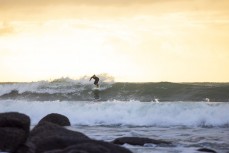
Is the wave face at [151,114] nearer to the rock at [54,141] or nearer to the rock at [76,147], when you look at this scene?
the rock at [54,141]

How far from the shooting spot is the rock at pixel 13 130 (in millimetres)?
10617

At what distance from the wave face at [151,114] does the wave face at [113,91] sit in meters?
7.07

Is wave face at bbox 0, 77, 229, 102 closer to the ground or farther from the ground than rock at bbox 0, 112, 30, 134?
farther from the ground

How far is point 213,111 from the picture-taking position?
63.9ft

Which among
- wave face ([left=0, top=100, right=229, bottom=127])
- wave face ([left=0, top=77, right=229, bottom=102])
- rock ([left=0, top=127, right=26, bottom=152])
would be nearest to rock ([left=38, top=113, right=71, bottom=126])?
wave face ([left=0, top=100, right=229, bottom=127])

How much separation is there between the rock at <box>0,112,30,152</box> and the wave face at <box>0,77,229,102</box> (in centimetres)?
1774

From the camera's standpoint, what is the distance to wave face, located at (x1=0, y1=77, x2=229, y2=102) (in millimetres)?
29094

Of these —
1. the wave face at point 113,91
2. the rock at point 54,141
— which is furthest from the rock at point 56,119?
the wave face at point 113,91

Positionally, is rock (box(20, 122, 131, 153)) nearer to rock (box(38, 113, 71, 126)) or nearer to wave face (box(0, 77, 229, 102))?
rock (box(38, 113, 71, 126))

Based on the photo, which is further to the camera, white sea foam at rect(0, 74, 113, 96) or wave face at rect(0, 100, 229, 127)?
white sea foam at rect(0, 74, 113, 96)

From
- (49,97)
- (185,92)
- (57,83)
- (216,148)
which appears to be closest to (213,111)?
(216,148)

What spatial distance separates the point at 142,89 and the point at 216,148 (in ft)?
67.2

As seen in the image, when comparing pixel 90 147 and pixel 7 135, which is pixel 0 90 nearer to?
pixel 7 135

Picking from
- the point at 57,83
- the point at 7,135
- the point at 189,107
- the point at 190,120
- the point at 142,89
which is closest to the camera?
the point at 7,135
